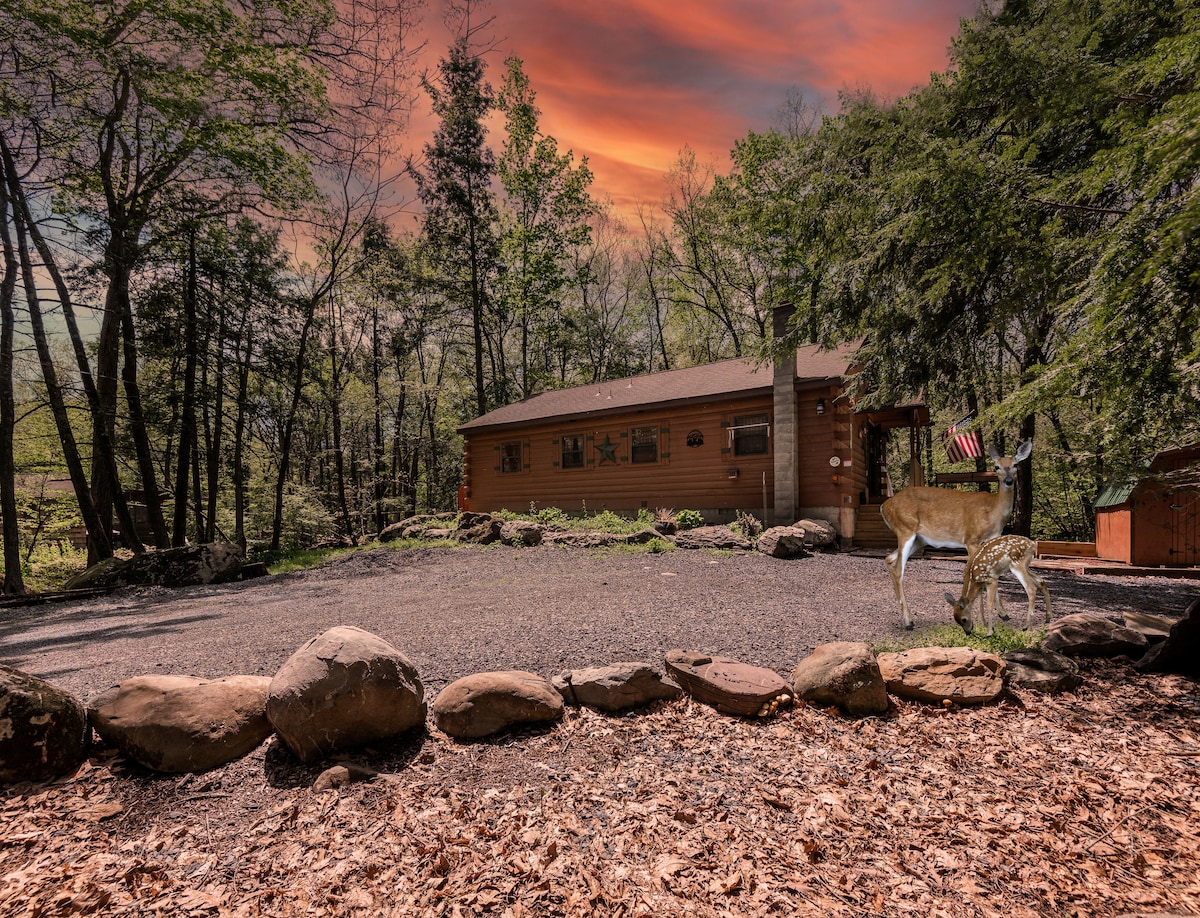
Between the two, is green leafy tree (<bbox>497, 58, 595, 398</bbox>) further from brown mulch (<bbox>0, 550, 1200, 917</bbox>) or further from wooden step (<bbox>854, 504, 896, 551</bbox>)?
brown mulch (<bbox>0, 550, 1200, 917</bbox>)

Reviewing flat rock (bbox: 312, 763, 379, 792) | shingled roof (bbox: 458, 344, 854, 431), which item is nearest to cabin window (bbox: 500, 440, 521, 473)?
shingled roof (bbox: 458, 344, 854, 431)

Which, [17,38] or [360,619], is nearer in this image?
[360,619]

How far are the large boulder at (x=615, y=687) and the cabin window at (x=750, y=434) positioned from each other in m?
11.1

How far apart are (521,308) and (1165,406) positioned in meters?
24.5

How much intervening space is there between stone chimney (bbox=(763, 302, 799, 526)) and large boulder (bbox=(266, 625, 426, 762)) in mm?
11402

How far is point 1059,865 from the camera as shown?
219cm

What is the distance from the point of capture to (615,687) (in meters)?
3.66

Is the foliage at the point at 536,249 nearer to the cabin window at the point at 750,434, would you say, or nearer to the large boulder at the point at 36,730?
the cabin window at the point at 750,434

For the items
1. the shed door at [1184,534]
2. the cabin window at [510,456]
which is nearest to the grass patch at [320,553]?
the cabin window at [510,456]

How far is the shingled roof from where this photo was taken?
13820mm

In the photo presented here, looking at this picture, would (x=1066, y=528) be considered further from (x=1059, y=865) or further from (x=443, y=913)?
(x=443, y=913)

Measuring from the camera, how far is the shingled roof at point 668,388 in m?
13.8

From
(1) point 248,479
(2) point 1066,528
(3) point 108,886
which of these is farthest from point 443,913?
(1) point 248,479

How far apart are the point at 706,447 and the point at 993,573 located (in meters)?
10.6
